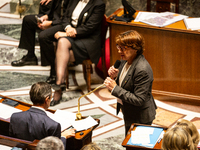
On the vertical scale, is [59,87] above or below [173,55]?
below

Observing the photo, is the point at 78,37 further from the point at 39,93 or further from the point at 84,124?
the point at 39,93

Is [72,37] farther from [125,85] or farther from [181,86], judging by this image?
[125,85]

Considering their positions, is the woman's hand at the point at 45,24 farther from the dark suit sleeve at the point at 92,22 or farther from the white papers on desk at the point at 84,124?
the white papers on desk at the point at 84,124

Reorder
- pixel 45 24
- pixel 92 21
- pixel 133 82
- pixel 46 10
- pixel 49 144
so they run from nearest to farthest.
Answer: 1. pixel 49 144
2. pixel 133 82
3. pixel 92 21
4. pixel 45 24
5. pixel 46 10

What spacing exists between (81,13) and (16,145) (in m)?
3.06

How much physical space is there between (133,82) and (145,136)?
1.65 ft

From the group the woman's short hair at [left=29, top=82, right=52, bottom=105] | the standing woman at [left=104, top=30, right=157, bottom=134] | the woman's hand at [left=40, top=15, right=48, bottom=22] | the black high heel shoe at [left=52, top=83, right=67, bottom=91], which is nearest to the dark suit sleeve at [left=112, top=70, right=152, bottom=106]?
the standing woman at [left=104, top=30, right=157, bottom=134]

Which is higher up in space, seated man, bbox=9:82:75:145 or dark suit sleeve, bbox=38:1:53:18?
dark suit sleeve, bbox=38:1:53:18

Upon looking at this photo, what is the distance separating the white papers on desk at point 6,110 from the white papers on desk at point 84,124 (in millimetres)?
617

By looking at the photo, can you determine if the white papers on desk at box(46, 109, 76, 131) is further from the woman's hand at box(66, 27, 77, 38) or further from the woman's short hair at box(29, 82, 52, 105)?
the woman's hand at box(66, 27, 77, 38)

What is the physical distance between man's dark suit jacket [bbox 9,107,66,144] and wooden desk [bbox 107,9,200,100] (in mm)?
2525

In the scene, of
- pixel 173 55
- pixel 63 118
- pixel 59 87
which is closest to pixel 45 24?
pixel 59 87

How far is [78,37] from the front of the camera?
16.5ft

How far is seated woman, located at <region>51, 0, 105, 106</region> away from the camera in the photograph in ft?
15.8
